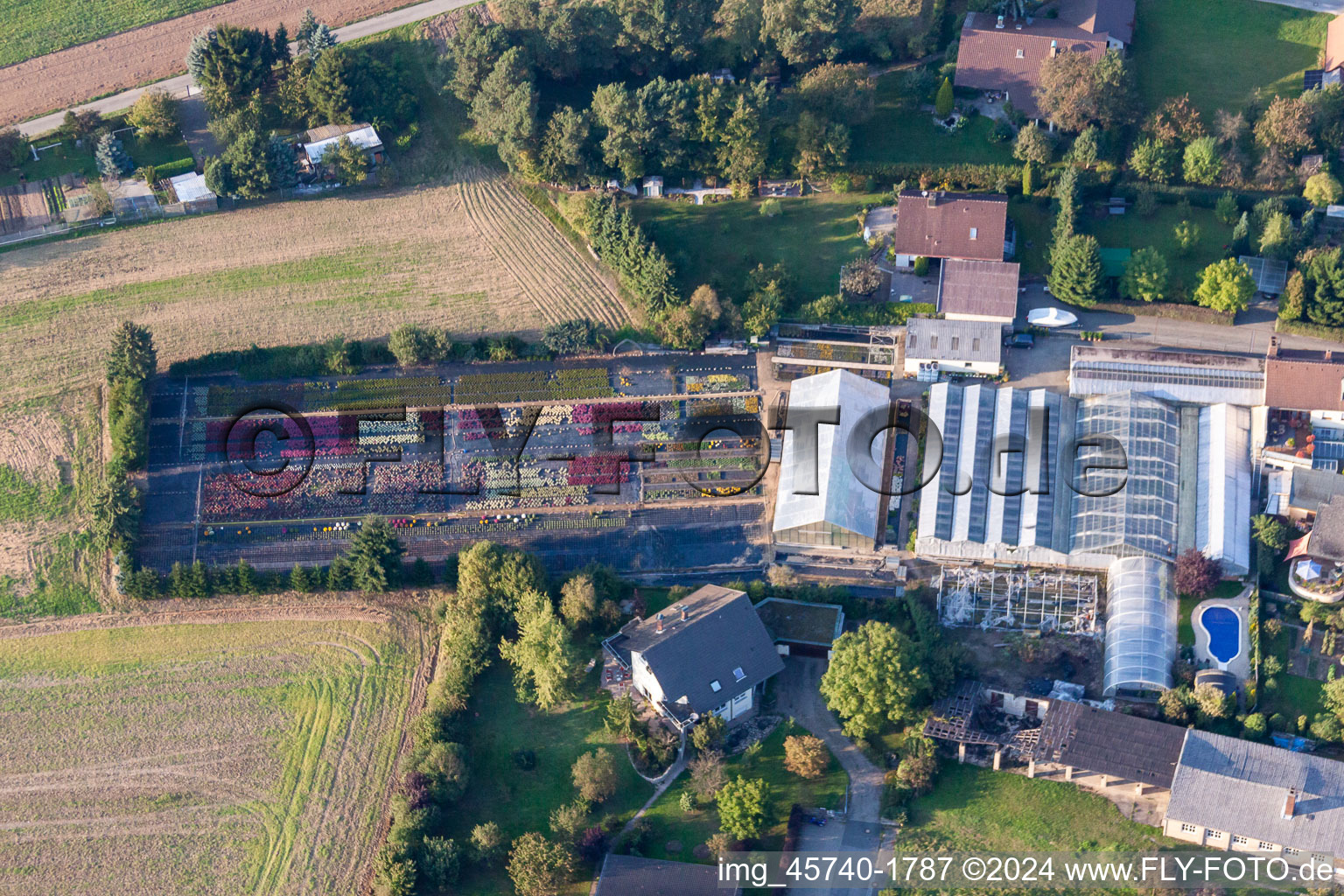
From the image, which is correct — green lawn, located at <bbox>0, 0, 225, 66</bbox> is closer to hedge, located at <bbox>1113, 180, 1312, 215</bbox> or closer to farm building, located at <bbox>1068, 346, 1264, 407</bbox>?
hedge, located at <bbox>1113, 180, 1312, 215</bbox>

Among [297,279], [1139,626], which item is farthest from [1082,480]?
[297,279]

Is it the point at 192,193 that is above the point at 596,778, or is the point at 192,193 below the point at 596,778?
above

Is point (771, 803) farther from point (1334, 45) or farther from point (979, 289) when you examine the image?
point (1334, 45)

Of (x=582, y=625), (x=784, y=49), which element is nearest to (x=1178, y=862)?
(x=582, y=625)

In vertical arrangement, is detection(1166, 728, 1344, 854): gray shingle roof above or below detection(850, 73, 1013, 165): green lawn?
below

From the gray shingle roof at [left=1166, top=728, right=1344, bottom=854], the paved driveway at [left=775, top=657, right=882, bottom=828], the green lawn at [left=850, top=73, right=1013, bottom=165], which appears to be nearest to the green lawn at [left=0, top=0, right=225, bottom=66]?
the green lawn at [left=850, top=73, right=1013, bottom=165]

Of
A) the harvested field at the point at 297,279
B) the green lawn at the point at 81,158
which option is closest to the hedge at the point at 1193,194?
the harvested field at the point at 297,279
